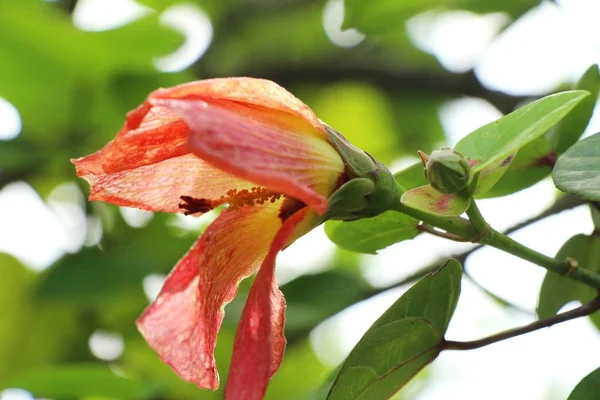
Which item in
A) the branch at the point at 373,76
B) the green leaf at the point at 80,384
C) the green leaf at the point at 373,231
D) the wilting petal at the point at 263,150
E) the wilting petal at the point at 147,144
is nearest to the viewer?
the wilting petal at the point at 263,150

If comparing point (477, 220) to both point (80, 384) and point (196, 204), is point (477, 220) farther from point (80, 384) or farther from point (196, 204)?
point (80, 384)

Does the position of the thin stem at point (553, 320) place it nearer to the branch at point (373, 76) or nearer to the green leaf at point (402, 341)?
the green leaf at point (402, 341)

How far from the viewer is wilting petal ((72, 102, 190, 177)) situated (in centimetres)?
71

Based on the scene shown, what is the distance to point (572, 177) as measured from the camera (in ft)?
2.32

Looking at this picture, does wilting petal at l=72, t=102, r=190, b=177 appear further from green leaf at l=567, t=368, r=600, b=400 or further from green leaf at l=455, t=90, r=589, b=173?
green leaf at l=567, t=368, r=600, b=400

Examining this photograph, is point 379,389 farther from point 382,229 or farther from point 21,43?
point 21,43

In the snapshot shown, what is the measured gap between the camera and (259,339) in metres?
0.67

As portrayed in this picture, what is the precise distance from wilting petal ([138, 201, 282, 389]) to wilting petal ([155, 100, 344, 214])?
6cm

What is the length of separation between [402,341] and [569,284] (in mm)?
230

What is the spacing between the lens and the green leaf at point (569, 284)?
0.90 m

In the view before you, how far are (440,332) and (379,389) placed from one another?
0.29ft

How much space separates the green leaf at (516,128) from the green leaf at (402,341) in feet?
0.46

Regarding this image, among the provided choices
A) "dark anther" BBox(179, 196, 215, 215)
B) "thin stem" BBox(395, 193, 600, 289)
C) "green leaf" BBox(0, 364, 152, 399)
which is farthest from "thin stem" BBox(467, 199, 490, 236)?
"green leaf" BBox(0, 364, 152, 399)

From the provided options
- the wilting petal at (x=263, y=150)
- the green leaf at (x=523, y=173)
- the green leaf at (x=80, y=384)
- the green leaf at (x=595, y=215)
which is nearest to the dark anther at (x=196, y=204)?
the wilting petal at (x=263, y=150)
